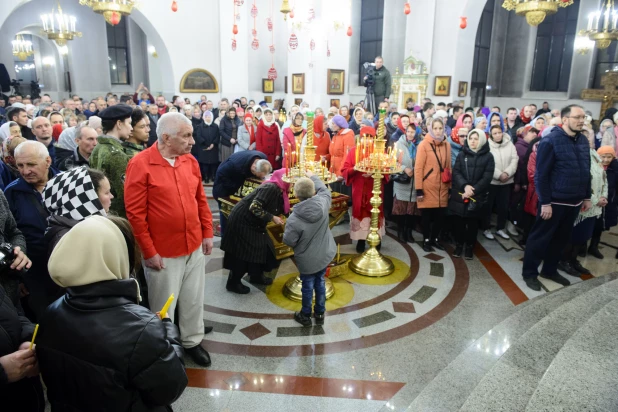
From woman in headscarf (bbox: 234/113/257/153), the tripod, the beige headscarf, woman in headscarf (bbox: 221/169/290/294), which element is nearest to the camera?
the beige headscarf

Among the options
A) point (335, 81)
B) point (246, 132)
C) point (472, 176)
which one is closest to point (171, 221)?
point (472, 176)

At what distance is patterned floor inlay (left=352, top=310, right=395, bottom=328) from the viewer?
3971 mm

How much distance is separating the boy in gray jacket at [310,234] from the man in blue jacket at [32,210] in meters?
1.74

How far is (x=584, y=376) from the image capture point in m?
2.44

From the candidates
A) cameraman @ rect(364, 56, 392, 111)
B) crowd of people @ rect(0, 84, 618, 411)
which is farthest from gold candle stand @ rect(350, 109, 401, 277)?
cameraman @ rect(364, 56, 392, 111)

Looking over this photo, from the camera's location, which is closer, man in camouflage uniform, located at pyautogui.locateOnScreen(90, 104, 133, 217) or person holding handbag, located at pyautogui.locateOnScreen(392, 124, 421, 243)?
man in camouflage uniform, located at pyautogui.locateOnScreen(90, 104, 133, 217)

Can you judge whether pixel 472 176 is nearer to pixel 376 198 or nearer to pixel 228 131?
pixel 376 198

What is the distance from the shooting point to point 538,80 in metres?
15.7

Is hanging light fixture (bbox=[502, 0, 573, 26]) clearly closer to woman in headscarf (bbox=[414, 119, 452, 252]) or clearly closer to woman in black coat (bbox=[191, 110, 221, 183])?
woman in headscarf (bbox=[414, 119, 452, 252])

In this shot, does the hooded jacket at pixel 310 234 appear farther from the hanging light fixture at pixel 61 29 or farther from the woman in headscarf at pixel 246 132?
the hanging light fixture at pixel 61 29

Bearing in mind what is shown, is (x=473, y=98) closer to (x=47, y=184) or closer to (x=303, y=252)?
(x=303, y=252)

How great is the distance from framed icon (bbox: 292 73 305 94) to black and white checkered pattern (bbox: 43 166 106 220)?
12957 millimetres

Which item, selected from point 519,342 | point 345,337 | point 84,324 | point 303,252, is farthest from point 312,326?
point 84,324

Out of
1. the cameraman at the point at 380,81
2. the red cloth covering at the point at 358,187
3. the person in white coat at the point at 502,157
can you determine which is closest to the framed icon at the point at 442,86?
the cameraman at the point at 380,81
